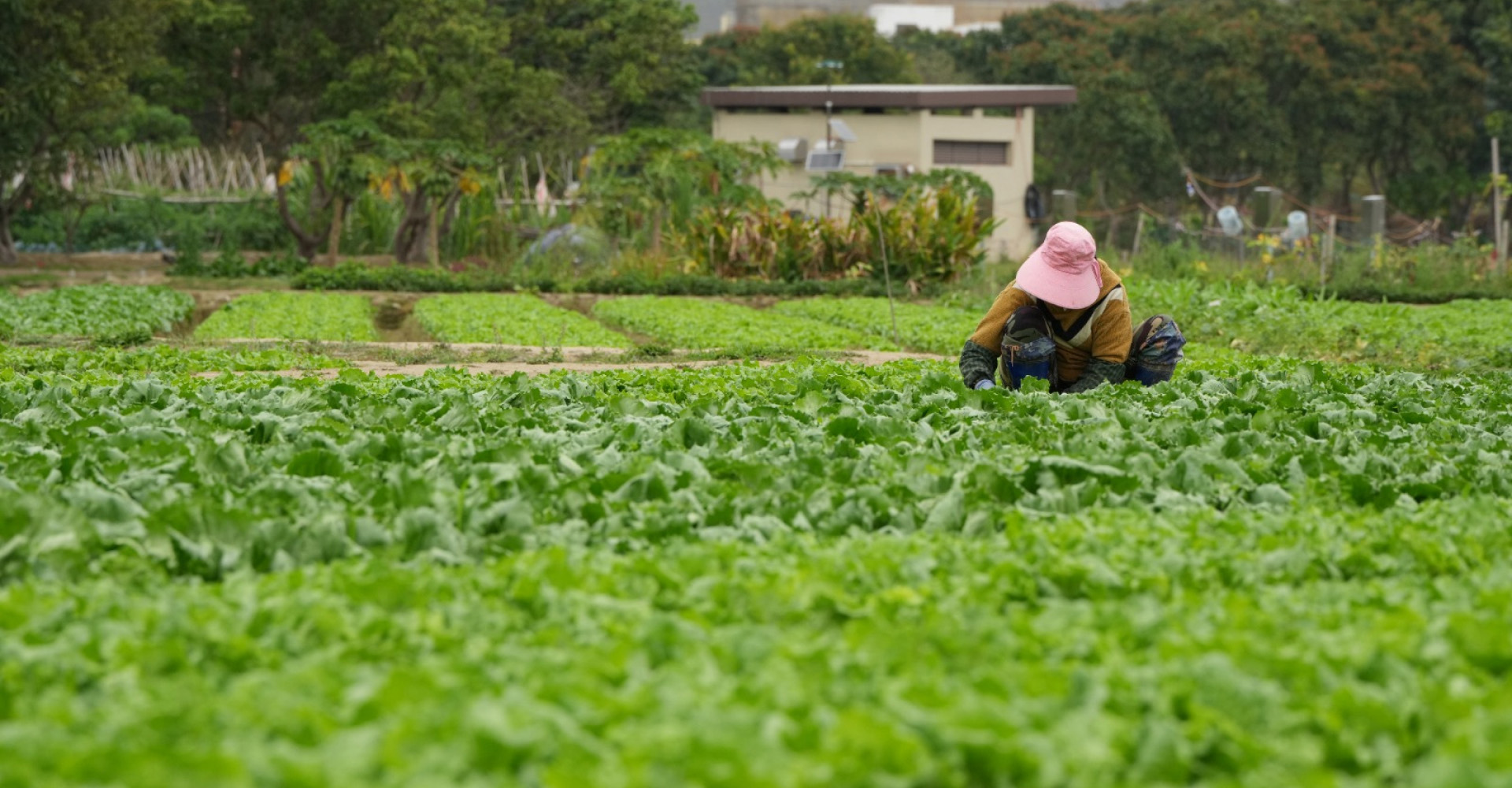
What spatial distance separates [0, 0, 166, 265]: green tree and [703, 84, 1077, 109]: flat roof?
20316 mm

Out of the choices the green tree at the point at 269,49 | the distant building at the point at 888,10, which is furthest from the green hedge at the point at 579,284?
the distant building at the point at 888,10

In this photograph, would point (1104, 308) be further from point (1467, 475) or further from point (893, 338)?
point (893, 338)

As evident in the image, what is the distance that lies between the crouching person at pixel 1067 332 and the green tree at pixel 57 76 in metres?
20.1

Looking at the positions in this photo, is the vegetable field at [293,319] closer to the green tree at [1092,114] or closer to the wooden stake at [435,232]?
the wooden stake at [435,232]

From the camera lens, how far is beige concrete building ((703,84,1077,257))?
46594 mm

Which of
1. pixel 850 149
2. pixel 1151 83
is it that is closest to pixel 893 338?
pixel 850 149

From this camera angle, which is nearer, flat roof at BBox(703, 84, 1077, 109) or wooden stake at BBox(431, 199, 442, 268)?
wooden stake at BBox(431, 199, 442, 268)

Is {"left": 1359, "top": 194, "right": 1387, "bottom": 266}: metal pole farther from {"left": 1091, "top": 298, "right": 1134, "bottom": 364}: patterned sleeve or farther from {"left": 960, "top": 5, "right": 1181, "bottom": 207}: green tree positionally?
{"left": 960, "top": 5, "right": 1181, "bottom": 207}: green tree

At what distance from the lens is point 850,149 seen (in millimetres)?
48156

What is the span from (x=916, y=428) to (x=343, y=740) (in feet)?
15.9

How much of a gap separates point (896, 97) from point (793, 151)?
412cm

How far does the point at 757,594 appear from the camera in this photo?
494 centimetres

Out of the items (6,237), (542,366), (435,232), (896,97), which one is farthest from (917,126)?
(542,366)

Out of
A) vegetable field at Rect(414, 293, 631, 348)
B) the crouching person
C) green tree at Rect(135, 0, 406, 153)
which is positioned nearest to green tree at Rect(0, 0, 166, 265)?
green tree at Rect(135, 0, 406, 153)
